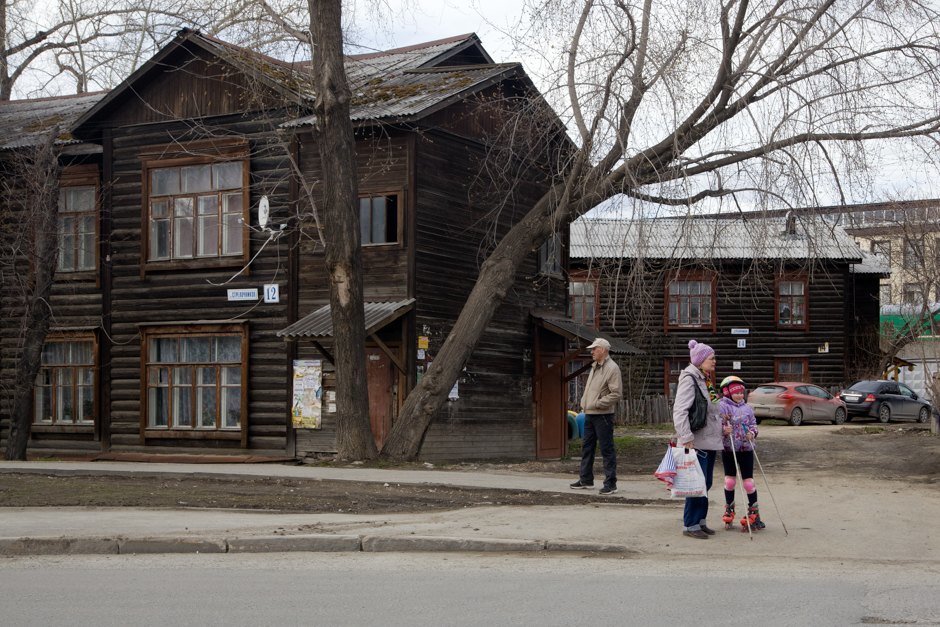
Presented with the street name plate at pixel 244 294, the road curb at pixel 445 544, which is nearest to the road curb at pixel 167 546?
the road curb at pixel 445 544

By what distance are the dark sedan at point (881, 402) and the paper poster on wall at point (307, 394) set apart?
81.2ft

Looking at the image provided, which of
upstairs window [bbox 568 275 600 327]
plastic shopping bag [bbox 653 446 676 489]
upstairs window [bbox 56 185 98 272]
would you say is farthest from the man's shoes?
upstairs window [bbox 568 275 600 327]

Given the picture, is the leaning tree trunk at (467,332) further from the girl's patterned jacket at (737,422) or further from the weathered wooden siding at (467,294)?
the girl's patterned jacket at (737,422)

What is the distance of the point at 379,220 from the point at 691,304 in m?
26.4

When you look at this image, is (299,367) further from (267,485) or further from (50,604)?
(50,604)

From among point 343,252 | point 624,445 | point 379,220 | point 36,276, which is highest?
point 379,220

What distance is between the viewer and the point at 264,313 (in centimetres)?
2369

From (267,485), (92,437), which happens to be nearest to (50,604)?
(267,485)

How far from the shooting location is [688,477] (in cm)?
1093

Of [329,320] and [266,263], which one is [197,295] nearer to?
[266,263]

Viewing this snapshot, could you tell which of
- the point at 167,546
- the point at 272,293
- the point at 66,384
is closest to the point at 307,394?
the point at 272,293

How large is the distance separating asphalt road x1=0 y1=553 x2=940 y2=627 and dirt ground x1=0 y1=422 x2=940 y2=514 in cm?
344

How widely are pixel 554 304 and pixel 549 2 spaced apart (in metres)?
9.93

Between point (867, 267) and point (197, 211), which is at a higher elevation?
point (867, 267)
